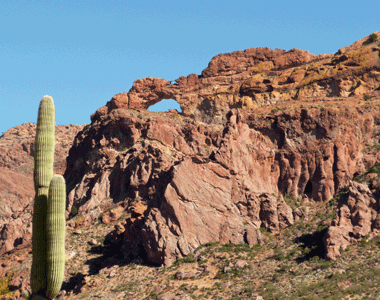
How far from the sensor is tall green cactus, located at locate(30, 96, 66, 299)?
3616 cm

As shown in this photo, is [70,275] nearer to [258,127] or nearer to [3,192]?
[258,127]

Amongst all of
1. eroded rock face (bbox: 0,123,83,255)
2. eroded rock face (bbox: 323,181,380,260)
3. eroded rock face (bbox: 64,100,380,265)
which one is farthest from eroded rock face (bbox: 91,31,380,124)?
eroded rock face (bbox: 323,181,380,260)

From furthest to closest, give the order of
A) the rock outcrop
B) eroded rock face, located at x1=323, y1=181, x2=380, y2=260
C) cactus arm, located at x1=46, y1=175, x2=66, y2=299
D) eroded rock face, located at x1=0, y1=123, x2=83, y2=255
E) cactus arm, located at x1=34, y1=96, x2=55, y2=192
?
eroded rock face, located at x1=0, y1=123, x2=83, y2=255 < the rock outcrop < eroded rock face, located at x1=323, y1=181, x2=380, y2=260 < cactus arm, located at x1=34, y1=96, x2=55, y2=192 < cactus arm, located at x1=46, y1=175, x2=66, y2=299

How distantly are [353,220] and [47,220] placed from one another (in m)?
39.6

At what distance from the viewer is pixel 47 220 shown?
36.3 meters

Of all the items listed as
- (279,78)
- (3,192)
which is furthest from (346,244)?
(3,192)

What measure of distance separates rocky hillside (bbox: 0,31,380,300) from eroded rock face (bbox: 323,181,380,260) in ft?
0.46

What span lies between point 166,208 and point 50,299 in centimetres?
3513

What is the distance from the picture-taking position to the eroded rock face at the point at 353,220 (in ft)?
208

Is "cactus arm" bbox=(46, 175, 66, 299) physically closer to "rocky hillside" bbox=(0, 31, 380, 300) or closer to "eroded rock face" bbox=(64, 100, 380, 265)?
"rocky hillside" bbox=(0, 31, 380, 300)

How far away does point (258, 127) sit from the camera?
8488 cm

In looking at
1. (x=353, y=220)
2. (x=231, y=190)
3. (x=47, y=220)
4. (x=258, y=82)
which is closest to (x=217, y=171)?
(x=231, y=190)

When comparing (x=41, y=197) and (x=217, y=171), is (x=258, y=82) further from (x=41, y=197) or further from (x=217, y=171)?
(x=41, y=197)

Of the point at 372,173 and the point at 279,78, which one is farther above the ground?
the point at 279,78
